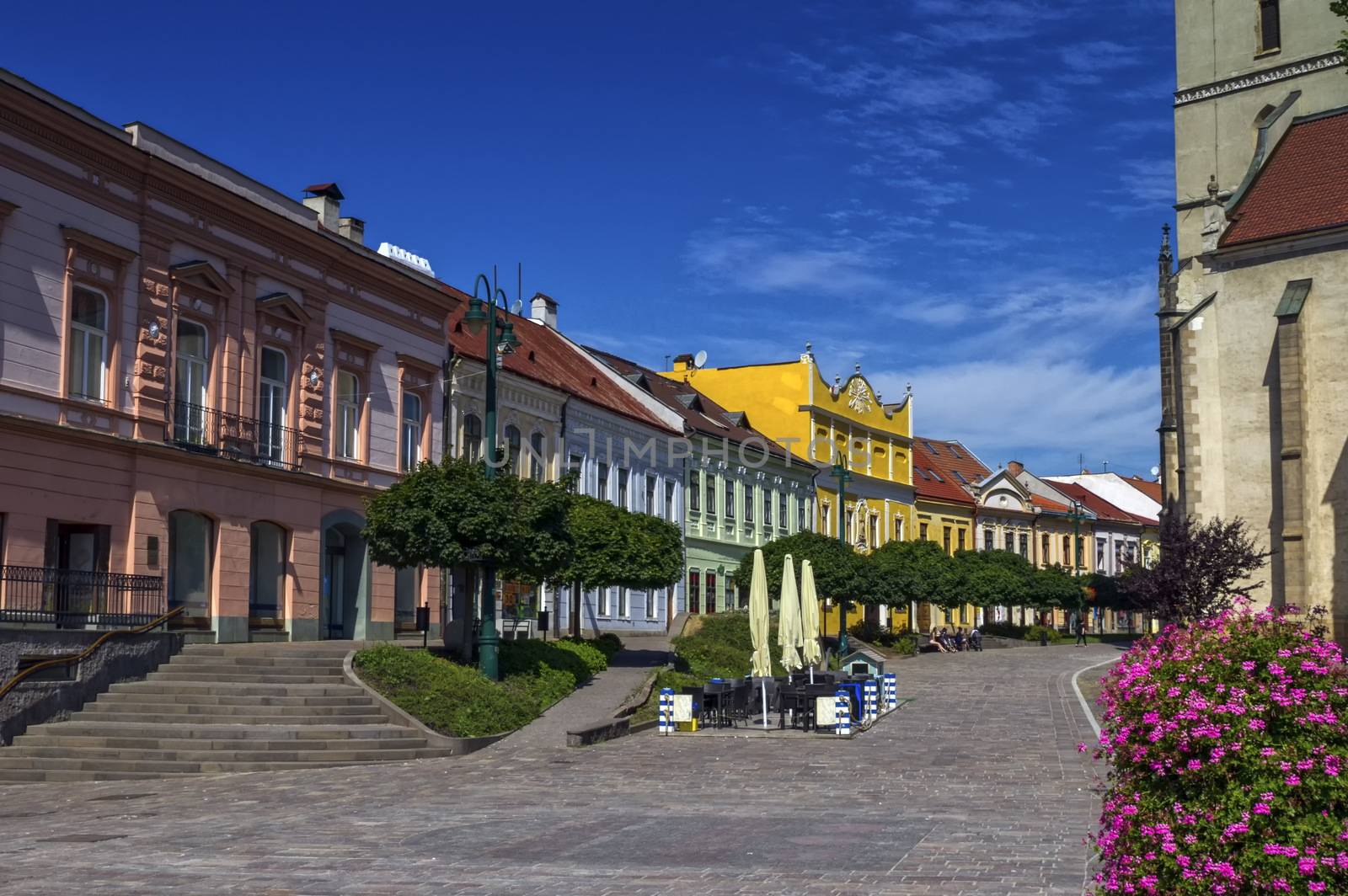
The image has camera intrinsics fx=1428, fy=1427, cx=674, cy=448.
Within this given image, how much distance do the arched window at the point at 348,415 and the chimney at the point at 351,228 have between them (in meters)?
4.22

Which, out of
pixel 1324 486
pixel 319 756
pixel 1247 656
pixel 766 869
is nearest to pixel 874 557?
pixel 1324 486

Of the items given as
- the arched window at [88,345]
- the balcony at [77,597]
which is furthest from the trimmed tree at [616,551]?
the arched window at [88,345]

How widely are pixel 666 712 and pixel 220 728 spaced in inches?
272

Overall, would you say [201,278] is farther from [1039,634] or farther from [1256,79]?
[1039,634]

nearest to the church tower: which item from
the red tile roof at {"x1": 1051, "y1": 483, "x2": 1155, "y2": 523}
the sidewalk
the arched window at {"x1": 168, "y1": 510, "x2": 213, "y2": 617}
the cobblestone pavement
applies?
the sidewalk

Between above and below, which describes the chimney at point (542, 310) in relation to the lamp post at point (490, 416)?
above

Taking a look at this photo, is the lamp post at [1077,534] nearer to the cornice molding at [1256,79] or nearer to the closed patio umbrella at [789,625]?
the cornice molding at [1256,79]

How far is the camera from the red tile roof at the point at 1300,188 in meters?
39.9

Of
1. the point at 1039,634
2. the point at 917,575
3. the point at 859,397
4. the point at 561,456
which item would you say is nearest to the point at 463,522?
the point at 561,456

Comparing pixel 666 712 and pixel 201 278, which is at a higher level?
pixel 201 278

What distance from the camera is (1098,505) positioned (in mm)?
90000

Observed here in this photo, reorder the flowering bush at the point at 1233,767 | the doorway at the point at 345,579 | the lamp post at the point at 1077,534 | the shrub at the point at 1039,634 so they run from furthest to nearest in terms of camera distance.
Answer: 1. the lamp post at the point at 1077,534
2. the shrub at the point at 1039,634
3. the doorway at the point at 345,579
4. the flowering bush at the point at 1233,767

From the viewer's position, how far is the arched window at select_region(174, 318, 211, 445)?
83.1ft

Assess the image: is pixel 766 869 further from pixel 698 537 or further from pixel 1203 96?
pixel 1203 96
